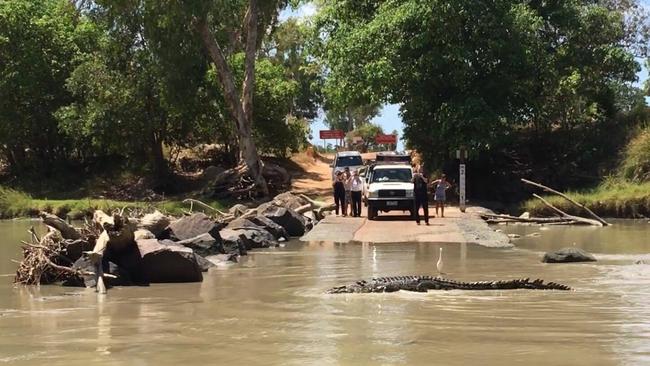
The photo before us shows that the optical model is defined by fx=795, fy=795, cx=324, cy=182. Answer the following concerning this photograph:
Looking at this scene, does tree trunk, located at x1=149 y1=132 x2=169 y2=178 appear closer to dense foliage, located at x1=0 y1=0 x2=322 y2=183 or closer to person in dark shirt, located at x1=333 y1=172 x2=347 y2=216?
dense foliage, located at x1=0 y1=0 x2=322 y2=183

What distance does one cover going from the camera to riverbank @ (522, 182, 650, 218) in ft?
96.0

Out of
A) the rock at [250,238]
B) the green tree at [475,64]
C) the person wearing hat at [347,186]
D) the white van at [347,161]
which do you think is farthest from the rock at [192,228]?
the white van at [347,161]

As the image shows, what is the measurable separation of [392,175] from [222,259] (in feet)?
33.9

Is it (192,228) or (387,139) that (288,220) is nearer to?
(192,228)

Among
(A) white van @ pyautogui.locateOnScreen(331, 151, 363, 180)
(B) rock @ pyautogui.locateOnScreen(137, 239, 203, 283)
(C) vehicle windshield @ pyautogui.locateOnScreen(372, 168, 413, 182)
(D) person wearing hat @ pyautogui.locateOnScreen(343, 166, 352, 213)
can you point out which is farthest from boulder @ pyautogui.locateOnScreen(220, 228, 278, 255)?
(A) white van @ pyautogui.locateOnScreen(331, 151, 363, 180)

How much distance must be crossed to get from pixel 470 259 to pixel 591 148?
869 inches

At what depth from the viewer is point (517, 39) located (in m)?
32.6

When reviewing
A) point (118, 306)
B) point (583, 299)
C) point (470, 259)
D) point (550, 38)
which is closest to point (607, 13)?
point (550, 38)

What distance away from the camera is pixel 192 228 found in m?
19.4

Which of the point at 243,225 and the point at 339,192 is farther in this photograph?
the point at 339,192

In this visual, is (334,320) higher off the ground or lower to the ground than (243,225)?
lower

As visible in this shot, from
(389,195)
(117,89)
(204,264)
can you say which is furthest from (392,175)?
(117,89)

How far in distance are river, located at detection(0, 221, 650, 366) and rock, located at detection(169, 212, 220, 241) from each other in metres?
3.01

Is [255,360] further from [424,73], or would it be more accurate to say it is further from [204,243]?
[424,73]
